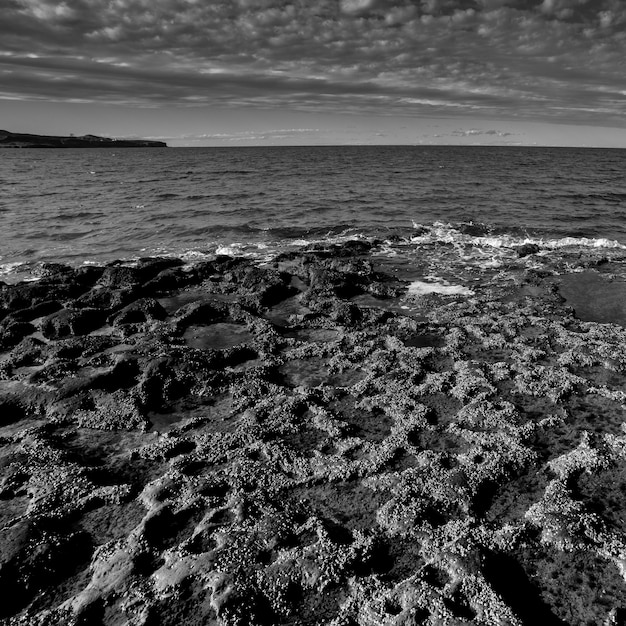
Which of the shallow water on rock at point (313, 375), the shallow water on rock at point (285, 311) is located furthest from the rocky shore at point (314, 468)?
the shallow water on rock at point (285, 311)

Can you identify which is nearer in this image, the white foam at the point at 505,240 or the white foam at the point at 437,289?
the white foam at the point at 437,289

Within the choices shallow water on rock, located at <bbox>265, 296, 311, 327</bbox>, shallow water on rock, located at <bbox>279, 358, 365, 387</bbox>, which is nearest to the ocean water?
shallow water on rock, located at <bbox>265, 296, 311, 327</bbox>

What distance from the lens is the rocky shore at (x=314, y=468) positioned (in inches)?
225

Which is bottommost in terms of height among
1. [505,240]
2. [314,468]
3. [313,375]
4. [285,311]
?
[505,240]

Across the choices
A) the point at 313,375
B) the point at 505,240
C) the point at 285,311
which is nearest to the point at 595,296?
the point at 505,240

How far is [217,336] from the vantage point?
1392 cm

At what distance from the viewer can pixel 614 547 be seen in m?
6.27

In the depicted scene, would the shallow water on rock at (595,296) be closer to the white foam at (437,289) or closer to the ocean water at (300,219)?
the white foam at (437,289)

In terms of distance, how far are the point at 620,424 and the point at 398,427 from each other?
4.71 metres

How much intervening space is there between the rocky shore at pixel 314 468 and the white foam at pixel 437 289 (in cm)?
250

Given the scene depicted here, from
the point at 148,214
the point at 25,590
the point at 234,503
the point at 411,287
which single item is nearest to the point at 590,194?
the point at 411,287

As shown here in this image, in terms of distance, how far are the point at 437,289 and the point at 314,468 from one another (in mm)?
11793

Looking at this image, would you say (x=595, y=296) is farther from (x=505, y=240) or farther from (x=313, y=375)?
(x=313, y=375)

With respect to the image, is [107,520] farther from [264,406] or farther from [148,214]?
[148,214]
